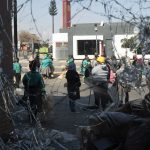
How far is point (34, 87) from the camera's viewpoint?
10.4 m

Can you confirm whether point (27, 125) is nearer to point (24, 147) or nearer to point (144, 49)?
point (24, 147)

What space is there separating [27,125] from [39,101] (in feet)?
4.93

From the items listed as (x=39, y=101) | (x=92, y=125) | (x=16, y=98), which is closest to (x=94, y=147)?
(x=92, y=125)

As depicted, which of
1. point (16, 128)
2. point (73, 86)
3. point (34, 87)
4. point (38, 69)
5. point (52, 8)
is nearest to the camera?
point (52, 8)

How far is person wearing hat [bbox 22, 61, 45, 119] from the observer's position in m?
9.44

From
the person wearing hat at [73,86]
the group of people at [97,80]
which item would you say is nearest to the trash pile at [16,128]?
the group of people at [97,80]

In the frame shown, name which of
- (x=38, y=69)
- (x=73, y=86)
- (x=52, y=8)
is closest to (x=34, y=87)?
(x=38, y=69)

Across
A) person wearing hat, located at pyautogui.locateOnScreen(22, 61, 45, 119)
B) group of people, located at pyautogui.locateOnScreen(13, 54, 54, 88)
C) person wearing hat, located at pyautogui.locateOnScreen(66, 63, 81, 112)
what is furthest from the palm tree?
person wearing hat, located at pyautogui.locateOnScreen(66, 63, 81, 112)

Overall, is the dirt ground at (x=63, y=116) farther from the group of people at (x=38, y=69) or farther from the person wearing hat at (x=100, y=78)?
the person wearing hat at (x=100, y=78)

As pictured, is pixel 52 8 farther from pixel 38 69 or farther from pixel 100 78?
pixel 100 78

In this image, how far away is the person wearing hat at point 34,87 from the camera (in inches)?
372

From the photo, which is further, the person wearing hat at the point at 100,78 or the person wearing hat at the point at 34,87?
the person wearing hat at the point at 100,78

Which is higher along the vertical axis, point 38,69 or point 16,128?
point 38,69

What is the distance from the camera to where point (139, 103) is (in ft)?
22.2
